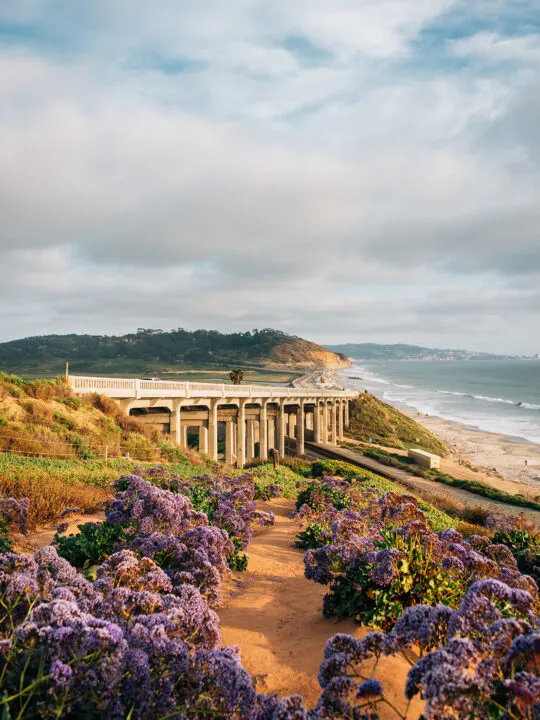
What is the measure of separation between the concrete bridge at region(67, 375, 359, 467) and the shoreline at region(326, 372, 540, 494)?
47.0 feet

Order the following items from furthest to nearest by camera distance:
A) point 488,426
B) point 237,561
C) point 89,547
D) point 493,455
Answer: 1. point 488,426
2. point 493,455
3. point 237,561
4. point 89,547

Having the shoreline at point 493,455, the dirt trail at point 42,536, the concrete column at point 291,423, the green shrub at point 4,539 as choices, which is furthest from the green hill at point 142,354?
the green shrub at point 4,539

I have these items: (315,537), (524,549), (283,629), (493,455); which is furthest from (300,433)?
(283,629)

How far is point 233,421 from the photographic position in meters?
33.1

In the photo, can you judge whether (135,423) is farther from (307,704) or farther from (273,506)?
(307,704)

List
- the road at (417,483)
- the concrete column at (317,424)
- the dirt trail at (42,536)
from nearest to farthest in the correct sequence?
1. the dirt trail at (42,536)
2. the road at (417,483)
3. the concrete column at (317,424)

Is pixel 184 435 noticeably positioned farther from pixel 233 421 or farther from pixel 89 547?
pixel 89 547

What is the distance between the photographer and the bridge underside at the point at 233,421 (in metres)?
26.1

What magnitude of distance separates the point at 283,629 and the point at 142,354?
557 feet

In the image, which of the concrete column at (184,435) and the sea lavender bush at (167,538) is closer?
the sea lavender bush at (167,538)

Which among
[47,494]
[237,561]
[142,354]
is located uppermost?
[142,354]

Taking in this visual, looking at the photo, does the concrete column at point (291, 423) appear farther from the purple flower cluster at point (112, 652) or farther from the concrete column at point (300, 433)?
the purple flower cluster at point (112, 652)

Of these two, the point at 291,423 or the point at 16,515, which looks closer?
the point at 16,515

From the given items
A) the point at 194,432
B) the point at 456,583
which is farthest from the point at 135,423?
the point at 194,432
